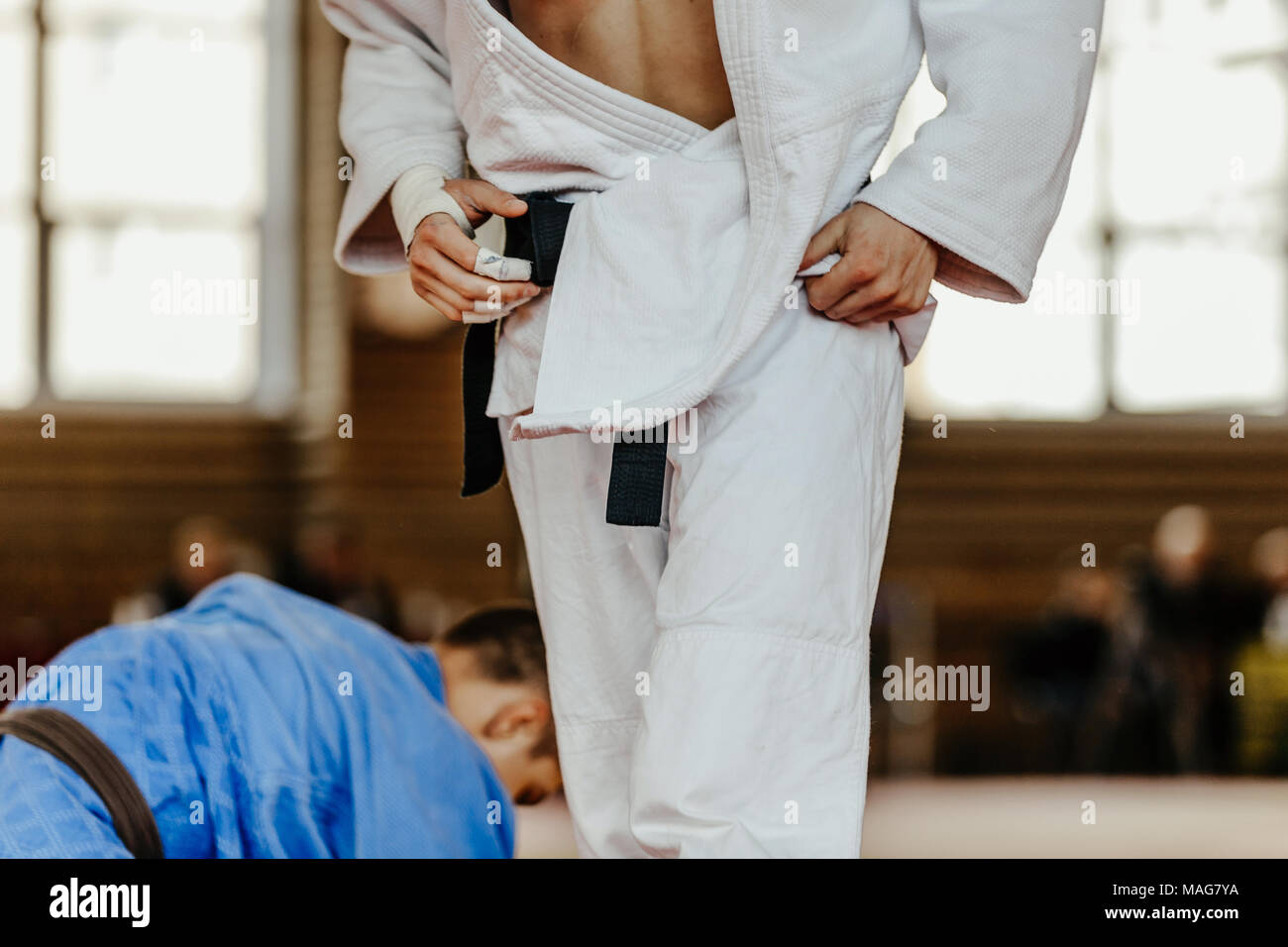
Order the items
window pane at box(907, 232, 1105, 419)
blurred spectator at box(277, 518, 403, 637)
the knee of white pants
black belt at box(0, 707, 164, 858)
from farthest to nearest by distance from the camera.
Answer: window pane at box(907, 232, 1105, 419)
blurred spectator at box(277, 518, 403, 637)
black belt at box(0, 707, 164, 858)
the knee of white pants

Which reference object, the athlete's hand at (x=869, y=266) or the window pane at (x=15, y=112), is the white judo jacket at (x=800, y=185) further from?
the window pane at (x=15, y=112)

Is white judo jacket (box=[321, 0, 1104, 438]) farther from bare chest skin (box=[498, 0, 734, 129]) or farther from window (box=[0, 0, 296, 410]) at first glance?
window (box=[0, 0, 296, 410])

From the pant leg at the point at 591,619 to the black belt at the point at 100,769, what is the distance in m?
0.62

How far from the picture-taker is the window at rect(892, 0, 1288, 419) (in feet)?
19.4

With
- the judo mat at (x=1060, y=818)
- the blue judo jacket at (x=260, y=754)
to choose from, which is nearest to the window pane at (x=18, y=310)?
the judo mat at (x=1060, y=818)

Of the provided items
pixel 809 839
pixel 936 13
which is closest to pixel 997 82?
pixel 936 13

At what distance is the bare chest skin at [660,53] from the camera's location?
124 centimetres

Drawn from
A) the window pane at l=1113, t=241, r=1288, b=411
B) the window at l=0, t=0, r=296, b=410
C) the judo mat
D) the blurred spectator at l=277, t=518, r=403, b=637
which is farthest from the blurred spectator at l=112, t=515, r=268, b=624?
the window pane at l=1113, t=241, r=1288, b=411

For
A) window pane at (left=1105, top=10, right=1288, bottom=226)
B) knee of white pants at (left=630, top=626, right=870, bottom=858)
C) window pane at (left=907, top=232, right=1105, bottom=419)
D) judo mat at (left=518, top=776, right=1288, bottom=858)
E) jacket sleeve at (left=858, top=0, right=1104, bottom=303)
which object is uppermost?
window pane at (left=1105, top=10, right=1288, bottom=226)

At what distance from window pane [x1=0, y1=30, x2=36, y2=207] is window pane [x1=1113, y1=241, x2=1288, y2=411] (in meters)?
4.66

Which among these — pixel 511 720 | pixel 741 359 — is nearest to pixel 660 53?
pixel 741 359

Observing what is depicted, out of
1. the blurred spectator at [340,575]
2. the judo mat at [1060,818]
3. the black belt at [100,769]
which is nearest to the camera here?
the black belt at [100,769]

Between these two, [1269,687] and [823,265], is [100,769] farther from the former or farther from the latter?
[1269,687]
